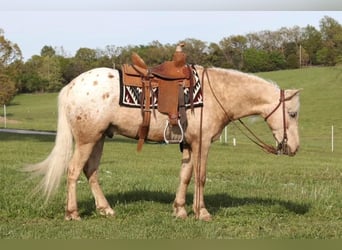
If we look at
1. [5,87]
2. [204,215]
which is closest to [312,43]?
[5,87]

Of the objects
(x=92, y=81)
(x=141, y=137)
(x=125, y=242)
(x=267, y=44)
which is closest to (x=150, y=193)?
(x=141, y=137)

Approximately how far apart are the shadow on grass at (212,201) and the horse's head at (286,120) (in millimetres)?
1012

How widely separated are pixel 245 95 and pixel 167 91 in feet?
4.00

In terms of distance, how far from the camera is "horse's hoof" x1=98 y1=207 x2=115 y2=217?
7108 millimetres

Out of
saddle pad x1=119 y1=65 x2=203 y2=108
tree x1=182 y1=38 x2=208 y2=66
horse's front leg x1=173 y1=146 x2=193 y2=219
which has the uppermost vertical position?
tree x1=182 y1=38 x2=208 y2=66

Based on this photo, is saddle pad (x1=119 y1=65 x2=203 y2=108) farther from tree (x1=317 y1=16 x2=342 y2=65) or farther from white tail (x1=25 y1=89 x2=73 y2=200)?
tree (x1=317 y1=16 x2=342 y2=65)

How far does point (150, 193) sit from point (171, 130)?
6.45 feet

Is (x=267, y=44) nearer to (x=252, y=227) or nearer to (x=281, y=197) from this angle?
(x=281, y=197)

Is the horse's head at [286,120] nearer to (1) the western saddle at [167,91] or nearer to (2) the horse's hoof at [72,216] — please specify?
(1) the western saddle at [167,91]

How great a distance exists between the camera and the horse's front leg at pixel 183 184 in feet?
23.6

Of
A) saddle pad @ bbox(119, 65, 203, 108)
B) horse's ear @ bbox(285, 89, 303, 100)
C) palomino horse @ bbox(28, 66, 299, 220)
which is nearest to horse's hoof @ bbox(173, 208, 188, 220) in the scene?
palomino horse @ bbox(28, 66, 299, 220)

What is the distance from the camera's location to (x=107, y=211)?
7.18m

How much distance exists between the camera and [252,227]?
20.9 ft

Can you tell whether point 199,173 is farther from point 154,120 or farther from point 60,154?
point 60,154
